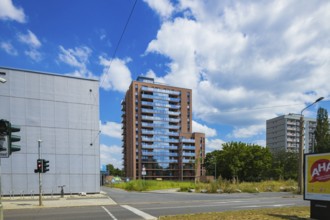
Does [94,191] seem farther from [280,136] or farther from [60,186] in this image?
[280,136]

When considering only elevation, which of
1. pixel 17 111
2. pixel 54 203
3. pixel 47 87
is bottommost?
pixel 54 203

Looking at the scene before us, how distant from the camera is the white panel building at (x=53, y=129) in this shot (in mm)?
31672

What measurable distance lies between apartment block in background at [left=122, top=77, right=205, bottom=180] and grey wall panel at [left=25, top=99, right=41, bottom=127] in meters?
80.2

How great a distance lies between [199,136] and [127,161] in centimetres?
2988

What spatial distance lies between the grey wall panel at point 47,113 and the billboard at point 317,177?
91.3 feet

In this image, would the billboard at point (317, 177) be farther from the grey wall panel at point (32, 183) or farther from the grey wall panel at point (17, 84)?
the grey wall panel at point (17, 84)

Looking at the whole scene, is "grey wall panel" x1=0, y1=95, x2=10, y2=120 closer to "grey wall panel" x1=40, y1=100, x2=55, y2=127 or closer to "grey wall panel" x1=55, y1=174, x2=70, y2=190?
"grey wall panel" x1=40, y1=100, x2=55, y2=127

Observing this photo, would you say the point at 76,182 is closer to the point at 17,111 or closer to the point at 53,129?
the point at 53,129

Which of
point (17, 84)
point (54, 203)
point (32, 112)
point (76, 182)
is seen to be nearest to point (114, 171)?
point (76, 182)

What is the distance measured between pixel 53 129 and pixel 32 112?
2.79m

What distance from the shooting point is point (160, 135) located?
384 ft

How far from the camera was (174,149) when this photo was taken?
11762 cm

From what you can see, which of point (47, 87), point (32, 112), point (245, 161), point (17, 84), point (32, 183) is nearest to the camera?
point (32, 183)

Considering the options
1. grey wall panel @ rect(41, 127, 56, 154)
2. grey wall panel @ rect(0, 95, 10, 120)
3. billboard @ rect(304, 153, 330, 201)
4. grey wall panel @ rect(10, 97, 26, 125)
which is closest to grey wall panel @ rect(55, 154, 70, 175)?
grey wall panel @ rect(41, 127, 56, 154)
